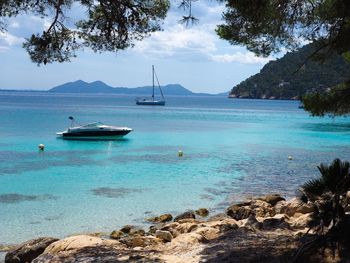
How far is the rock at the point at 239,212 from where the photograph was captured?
13523 millimetres

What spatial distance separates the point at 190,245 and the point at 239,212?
4777 mm

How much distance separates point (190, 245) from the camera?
9.33 meters

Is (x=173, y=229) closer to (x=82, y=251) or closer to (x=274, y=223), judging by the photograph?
(x=274, y=223)

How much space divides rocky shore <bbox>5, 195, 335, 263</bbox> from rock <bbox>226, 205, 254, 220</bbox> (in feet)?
5.38

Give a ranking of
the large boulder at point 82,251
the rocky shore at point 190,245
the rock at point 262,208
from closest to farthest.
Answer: the rocky shore at point 190,245
the large boulder at point 82,251
the rock at point 262,208

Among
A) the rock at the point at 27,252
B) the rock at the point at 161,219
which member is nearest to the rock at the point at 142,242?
the rock at the point at 27,252

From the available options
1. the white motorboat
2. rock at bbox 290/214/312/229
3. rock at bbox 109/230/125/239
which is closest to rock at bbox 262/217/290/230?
rock at bbox 290/214/312/229

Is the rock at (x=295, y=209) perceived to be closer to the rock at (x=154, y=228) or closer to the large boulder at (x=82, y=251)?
the rock at (x=154, y=228)

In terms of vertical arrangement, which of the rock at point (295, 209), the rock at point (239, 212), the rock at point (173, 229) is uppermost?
the rock at point (295, 209)

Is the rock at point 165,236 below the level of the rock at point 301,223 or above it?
below

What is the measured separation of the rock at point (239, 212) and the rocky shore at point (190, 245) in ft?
5.38

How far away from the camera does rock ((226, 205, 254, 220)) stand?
13.5m

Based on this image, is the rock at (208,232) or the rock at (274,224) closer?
the rock at (208,232)

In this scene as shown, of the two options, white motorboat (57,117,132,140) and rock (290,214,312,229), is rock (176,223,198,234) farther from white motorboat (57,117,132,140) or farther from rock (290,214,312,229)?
white motorboat (57,117,132,140)
